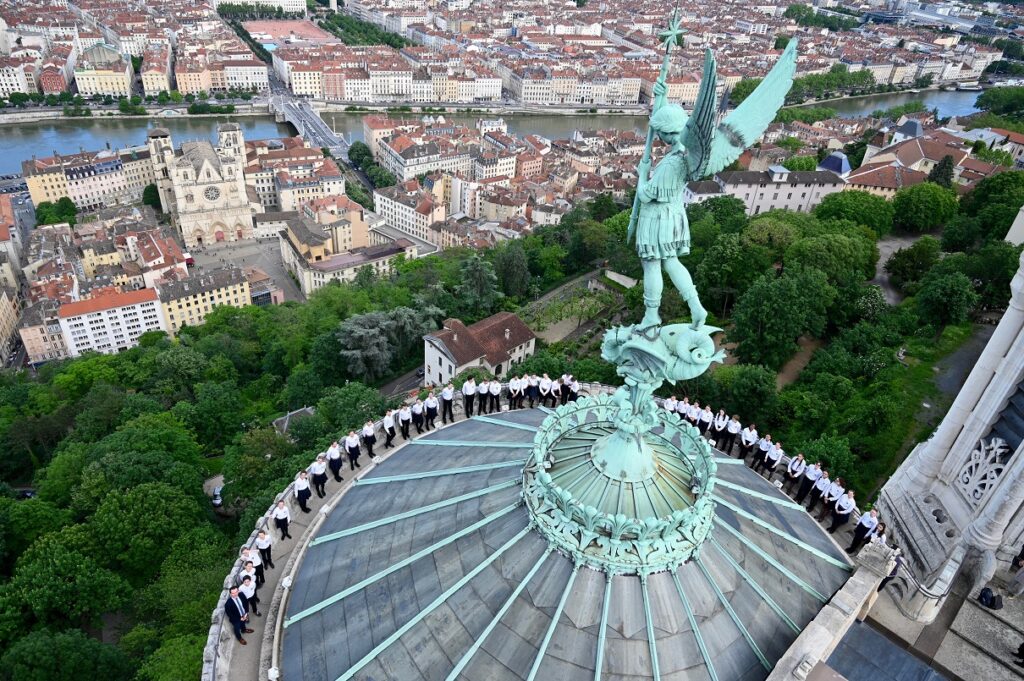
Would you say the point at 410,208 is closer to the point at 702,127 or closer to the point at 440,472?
the point at 440,472

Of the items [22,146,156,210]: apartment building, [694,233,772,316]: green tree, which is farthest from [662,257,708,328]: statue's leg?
[22,146,156,210]: apartment building

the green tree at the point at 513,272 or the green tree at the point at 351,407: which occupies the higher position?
the green tree at the point at 351,407

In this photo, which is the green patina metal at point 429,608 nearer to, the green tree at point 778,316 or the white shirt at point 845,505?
the white shirt at point 845,505

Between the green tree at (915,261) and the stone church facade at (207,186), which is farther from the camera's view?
the stone church facade at (207,186)

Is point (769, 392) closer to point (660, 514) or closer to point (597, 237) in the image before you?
point (660, 514)

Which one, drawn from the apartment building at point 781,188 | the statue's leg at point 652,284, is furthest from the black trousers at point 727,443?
the apartment building at point 781,188

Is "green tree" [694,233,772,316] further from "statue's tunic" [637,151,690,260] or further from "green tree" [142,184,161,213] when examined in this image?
"green tree" [142,184,161,213]

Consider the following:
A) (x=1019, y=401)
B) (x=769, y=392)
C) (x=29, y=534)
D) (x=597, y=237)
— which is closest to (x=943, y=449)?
(x=1019, y=401)
